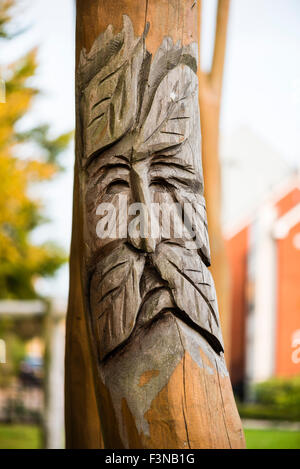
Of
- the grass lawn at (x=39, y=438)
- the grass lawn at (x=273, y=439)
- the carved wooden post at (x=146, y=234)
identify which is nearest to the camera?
the carved wooden post at (x=146, y=234)

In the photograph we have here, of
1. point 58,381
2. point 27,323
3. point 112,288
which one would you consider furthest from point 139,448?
point 27,323

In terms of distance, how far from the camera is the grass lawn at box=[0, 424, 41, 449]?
6.91 meters

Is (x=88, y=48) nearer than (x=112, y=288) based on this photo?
No

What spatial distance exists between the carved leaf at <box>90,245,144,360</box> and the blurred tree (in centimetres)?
393

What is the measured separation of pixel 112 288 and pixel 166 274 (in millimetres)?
159

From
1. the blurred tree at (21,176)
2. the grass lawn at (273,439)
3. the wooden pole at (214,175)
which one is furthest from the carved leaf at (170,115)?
the grass lawn at (273,439)

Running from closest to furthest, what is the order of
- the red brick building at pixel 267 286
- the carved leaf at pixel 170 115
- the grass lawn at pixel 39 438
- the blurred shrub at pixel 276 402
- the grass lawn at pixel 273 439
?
the carved leaf at pixel 170 115
the grass lawn at pixel 273 439
the grass lawn at pixel 39 438
the blurred shrub at pixel 276 402
the red brick building at pixel 267 286

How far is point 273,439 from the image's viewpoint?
24.7ft

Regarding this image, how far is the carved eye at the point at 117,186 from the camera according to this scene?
1.63m

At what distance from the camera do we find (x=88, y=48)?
1.74 m

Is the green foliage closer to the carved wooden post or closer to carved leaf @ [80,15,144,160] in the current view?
the carved wooden post

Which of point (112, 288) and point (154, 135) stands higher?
point (154, 135)

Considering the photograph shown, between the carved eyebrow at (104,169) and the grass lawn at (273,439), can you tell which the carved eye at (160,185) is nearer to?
the carved eyebrow at (104,169)

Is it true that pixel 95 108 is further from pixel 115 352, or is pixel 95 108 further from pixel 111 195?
pixel 115 352
